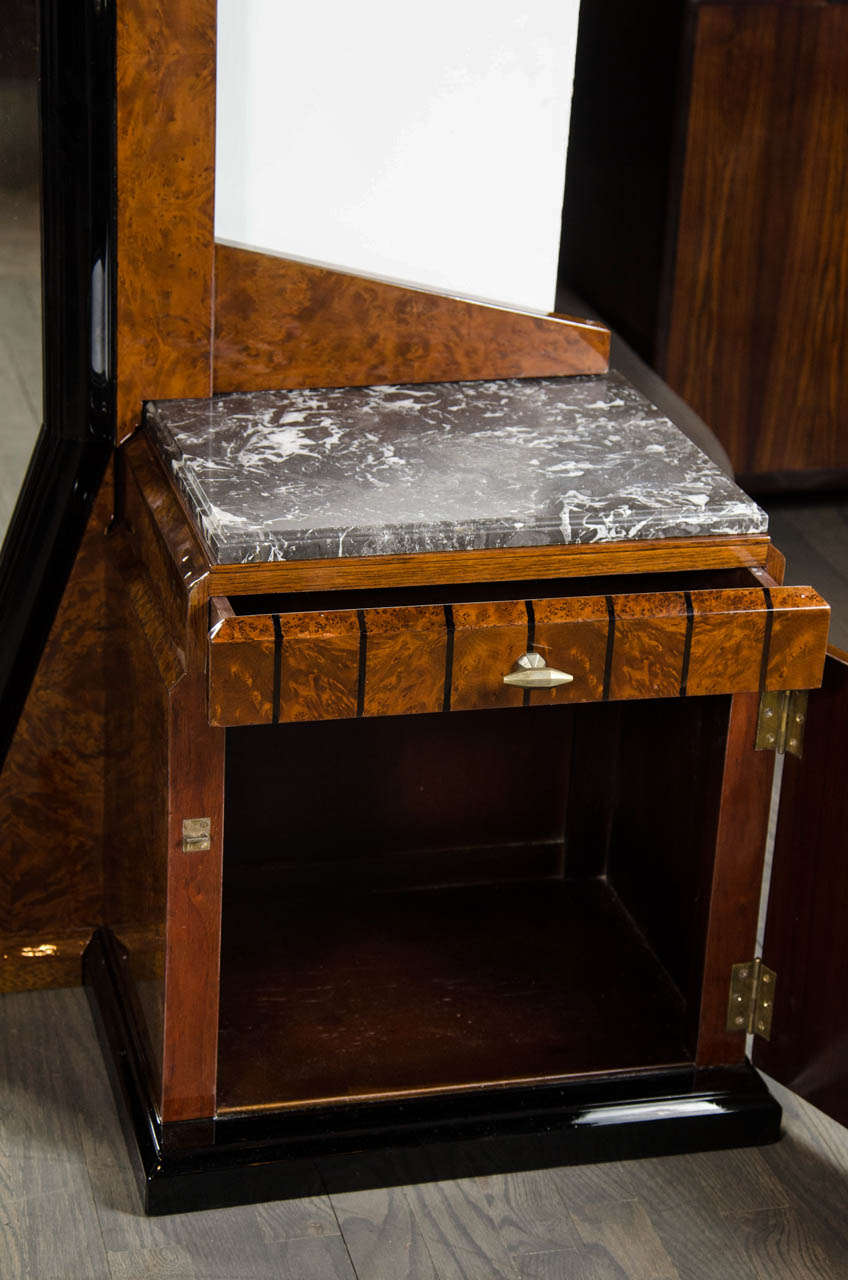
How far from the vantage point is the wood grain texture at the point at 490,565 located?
1713mm

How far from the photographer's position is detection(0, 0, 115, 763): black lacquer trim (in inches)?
73.8

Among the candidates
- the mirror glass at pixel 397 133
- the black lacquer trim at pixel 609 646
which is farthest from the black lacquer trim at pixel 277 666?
the mirror glass at pixel 397 133

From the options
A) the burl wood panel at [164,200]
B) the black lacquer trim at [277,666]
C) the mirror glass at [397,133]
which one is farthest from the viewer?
the mirror glass at [397,133]

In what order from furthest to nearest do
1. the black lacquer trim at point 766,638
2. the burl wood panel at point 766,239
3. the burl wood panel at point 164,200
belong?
the burl wood panel at point 766,239 → the burl wood panel at point 164,200 → the black lacquer trim at point 766,638

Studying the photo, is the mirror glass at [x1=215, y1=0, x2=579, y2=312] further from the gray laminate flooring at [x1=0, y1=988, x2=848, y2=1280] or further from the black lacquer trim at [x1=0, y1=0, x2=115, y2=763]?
the gray laminate flooring at [x1=0, y1=988, x2=848, y2=1280]

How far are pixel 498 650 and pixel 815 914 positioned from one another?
0.49 m

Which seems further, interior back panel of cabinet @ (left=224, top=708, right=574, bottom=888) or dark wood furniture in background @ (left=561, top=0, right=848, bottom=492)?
dark wood furniture in background @ (left=561, top=0, right=848, bottom=492)

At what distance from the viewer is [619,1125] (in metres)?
2.01

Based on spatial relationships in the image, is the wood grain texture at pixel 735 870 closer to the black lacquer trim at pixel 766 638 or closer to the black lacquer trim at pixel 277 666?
the black lacquer trim at pixel 766 638

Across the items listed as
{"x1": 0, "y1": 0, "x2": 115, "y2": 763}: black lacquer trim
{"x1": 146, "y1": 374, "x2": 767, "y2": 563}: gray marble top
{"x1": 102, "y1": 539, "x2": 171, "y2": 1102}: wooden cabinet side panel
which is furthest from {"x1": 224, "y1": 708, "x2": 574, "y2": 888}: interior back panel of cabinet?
{"x1": 146, "y1": 374, "x2": 767, "y2": 563}: gray marble top

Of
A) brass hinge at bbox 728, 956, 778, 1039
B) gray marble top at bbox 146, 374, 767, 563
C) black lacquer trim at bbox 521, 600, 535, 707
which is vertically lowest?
brass hinge at bbox 728, 956, 778, 1039

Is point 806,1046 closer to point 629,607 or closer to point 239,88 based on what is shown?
point 629,607

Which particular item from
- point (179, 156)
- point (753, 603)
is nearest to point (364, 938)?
point (753, 603)

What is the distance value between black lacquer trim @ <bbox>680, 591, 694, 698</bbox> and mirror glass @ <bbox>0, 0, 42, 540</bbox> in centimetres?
75
